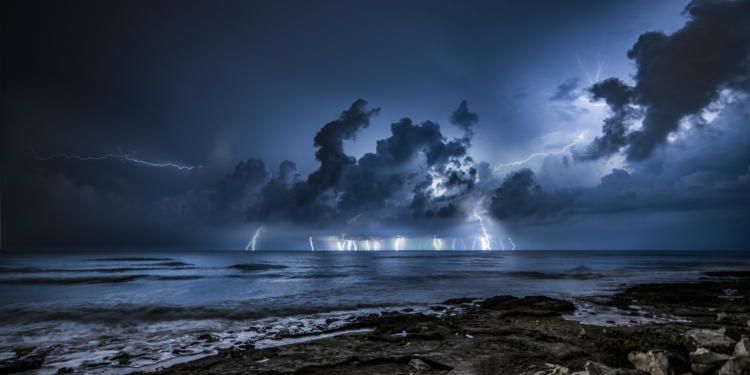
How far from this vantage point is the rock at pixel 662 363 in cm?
438

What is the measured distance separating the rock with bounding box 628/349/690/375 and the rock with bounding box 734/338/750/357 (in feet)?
2.50

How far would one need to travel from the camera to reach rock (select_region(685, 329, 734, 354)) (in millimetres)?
4828

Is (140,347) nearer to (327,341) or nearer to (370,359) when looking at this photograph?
(327,341)

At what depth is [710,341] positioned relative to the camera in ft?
16.4

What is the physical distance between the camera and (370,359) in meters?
7.33

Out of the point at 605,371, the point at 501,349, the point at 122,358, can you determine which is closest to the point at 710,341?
the point at 605,371

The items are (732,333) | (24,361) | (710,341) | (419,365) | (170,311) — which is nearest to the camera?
(710,341)

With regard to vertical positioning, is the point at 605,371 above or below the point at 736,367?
below

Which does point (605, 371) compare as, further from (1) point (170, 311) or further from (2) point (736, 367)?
(1) point (170, 311)

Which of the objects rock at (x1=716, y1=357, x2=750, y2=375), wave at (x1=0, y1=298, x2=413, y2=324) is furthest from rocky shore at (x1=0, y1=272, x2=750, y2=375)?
wave at (x1=0, y1=298, x2=413, y2=324)

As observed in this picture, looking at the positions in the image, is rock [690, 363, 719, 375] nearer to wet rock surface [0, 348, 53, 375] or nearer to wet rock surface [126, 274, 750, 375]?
wet rock surface [126, 274, 750, 375]

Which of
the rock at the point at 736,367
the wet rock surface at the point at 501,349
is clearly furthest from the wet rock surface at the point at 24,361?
the rock at the point at 736,367

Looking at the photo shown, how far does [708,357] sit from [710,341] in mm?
845

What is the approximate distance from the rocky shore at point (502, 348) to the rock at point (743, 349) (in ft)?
0.03
